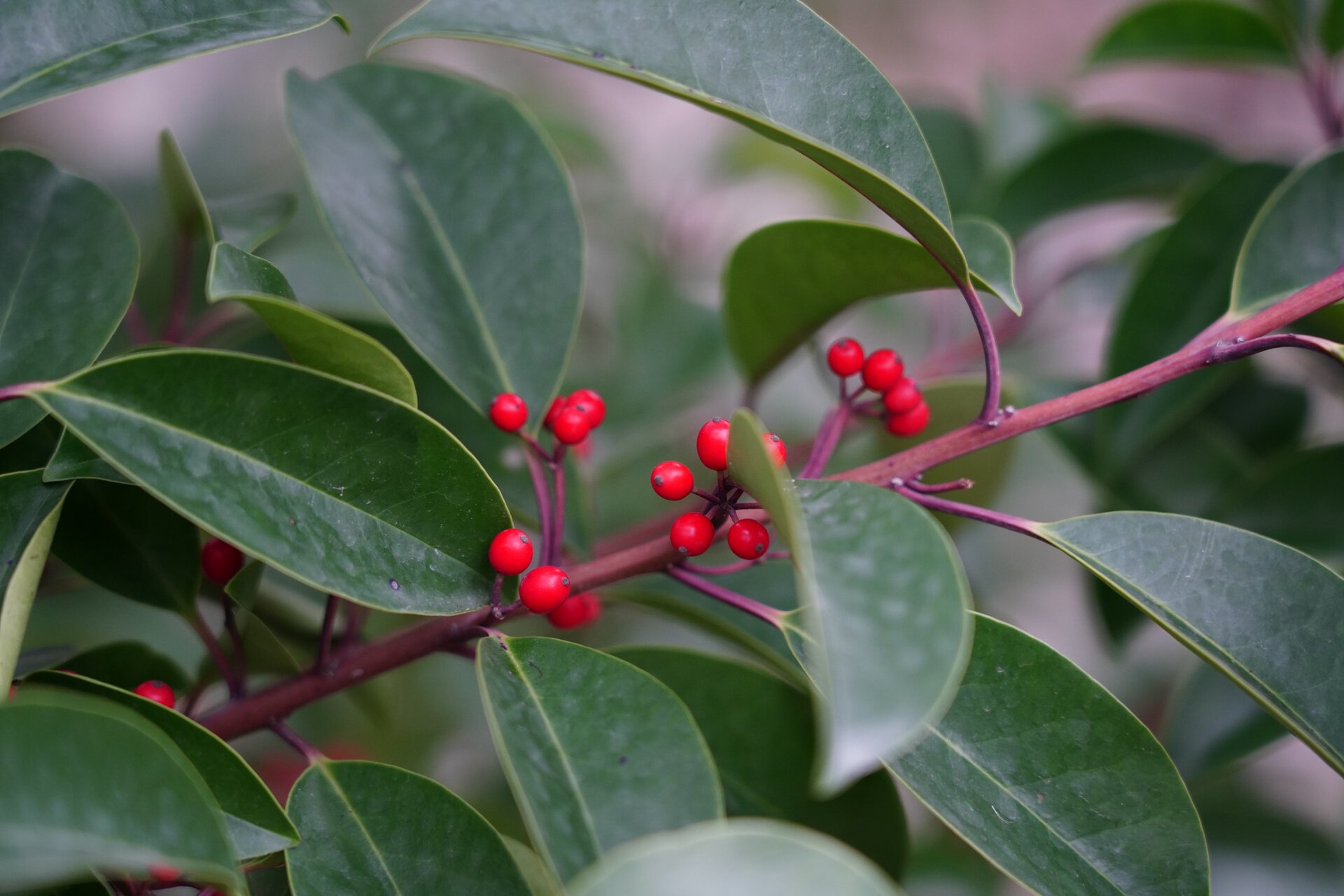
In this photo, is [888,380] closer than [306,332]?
No

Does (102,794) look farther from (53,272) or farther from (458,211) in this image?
(458,211)

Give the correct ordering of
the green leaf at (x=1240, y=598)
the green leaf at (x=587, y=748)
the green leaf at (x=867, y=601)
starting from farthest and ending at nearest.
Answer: the green leaf at (x=1240, y=598) → the green leaf at (x=587, y=748) → the green leaf at (x=867, y=601)

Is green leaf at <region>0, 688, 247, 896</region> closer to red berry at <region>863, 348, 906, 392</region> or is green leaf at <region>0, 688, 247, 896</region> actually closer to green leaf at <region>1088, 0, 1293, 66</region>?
red berry at <region>863, 348, 906, 392</region>

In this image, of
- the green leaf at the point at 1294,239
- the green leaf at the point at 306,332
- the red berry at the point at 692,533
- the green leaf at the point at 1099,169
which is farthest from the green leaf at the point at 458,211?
the green leaf at the point at 1099,169

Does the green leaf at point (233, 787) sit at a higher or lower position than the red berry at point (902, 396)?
lower

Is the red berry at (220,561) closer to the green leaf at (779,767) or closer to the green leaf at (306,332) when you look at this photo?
the green leaf at (306,332)

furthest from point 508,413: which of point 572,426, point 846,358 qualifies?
point 846,358
